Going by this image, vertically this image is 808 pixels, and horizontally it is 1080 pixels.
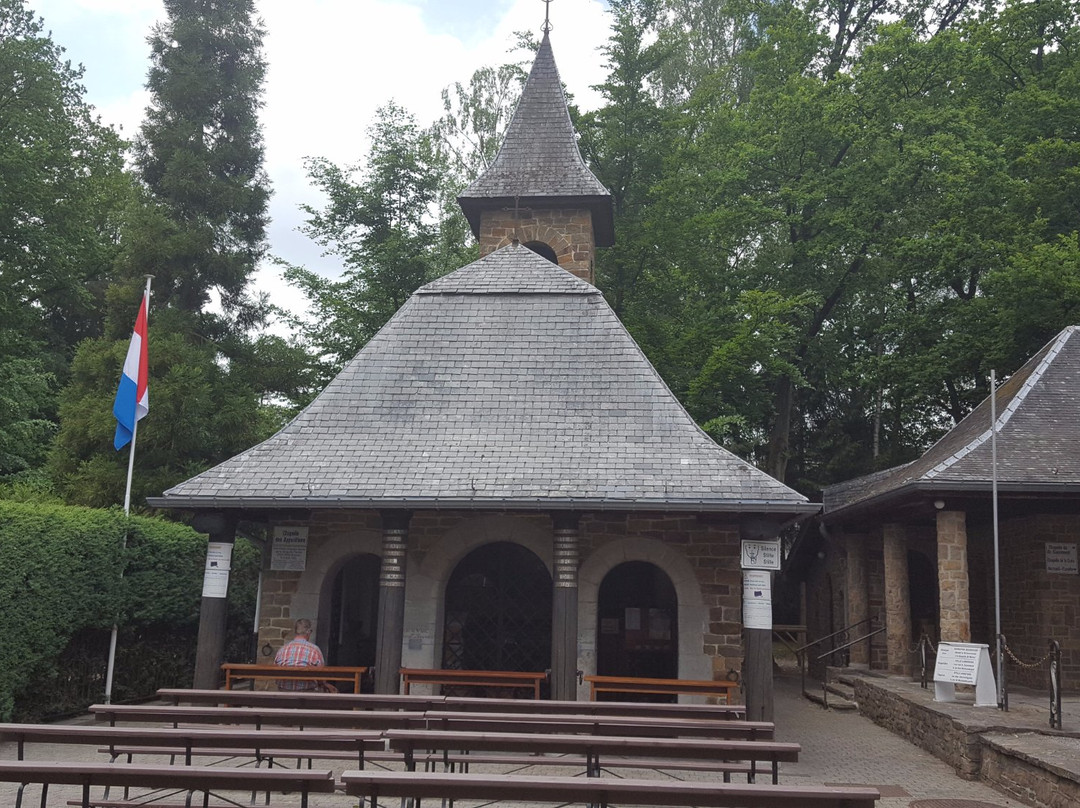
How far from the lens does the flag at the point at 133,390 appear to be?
12.0 m

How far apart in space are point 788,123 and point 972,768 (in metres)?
16.4

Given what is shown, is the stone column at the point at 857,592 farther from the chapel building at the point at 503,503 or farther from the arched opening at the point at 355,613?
the arched opening at the point at 355,613

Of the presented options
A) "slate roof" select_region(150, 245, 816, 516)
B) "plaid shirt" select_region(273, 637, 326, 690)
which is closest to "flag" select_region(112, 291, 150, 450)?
"slate roof" select_region(150, 245, 816, 516)

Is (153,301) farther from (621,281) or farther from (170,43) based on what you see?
(621,281)

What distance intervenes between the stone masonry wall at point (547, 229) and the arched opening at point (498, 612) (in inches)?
271

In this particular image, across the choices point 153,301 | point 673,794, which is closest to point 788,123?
point 153,301

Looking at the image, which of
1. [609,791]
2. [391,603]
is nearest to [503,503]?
[391,603]

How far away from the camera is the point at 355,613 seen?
43.1 feet

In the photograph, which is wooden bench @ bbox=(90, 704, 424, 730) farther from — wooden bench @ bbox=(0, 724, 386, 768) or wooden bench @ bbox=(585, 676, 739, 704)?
wooden bench @ bbox=(585, 676, 739, 704)

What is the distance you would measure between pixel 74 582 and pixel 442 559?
4.07 meters

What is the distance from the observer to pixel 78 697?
11.1 meters

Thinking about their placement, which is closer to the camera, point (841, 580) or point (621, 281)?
point (841, 580)

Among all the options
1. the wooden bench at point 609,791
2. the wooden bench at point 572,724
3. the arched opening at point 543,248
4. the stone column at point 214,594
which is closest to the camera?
the wooden bench at point 609,791

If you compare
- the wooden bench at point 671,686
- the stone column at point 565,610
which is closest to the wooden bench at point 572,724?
the wooden bench at point 671,686
